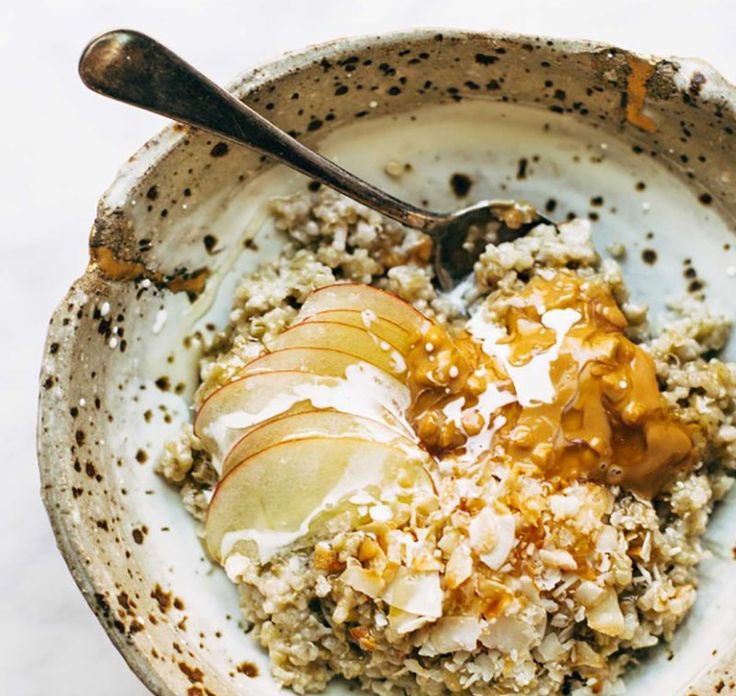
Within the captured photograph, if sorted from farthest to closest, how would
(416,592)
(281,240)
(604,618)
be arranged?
(281,240) < (604,618) < (416,592)

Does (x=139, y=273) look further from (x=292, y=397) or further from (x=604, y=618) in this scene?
(x=604, y=618)

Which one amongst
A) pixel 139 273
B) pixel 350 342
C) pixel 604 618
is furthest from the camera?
pixel 139 273

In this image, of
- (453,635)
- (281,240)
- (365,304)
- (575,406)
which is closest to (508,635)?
(453,635)

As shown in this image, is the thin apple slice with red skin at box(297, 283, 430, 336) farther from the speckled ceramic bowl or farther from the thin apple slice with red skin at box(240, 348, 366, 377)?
the speckled ceramic bowl

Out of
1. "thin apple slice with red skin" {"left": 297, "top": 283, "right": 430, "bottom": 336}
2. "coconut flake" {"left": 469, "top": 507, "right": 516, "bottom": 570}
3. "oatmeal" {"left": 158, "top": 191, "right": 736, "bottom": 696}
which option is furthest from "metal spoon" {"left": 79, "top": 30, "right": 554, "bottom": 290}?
"coconut flake" {"left": 469, "top": 507, "right": 516, "bottom": 570}

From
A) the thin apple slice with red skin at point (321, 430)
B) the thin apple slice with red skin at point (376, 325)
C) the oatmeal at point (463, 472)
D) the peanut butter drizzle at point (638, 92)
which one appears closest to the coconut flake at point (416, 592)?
the oatmeal at point (463, 472)

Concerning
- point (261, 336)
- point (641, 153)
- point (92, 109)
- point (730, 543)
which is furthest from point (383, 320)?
point (92, 109)
